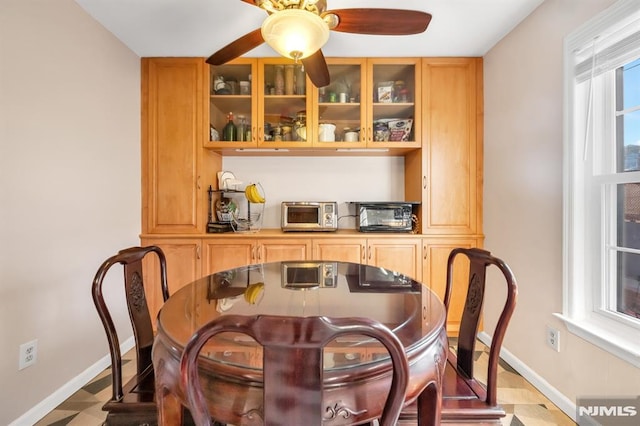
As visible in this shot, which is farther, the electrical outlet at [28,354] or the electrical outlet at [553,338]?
the electrical outlet at [553,338]

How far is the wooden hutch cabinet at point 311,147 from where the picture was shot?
8.44 feet

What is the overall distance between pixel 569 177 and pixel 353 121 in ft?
5.24

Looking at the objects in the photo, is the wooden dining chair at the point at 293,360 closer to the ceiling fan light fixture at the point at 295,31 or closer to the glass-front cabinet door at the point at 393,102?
the ceiling fan light fixture at the point at 295,31

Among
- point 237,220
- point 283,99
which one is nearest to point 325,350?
point 237,220

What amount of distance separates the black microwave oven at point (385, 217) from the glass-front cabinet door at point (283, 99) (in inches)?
30.1

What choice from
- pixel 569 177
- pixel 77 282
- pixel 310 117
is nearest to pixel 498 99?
pixel 569 177

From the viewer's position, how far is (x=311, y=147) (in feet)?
8.66

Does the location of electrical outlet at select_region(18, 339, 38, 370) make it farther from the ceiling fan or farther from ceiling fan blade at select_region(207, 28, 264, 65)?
the ceiling fan

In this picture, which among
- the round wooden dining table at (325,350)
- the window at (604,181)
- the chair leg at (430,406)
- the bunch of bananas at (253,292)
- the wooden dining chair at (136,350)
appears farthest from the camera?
the window at (604,181)

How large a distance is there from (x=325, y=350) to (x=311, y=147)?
2.03 meters

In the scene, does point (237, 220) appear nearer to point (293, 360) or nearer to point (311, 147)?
point (311, 147)

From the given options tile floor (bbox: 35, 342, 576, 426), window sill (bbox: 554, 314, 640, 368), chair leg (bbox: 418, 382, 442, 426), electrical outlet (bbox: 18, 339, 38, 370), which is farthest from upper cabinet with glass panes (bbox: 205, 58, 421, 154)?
chair leg (bbox: 418, 382, 442, 426)

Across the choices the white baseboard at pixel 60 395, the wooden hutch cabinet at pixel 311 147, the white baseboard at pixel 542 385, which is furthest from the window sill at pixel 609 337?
the white baseboard at pixel 60 395

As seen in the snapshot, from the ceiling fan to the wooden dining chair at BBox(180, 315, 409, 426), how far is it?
1230 mm
